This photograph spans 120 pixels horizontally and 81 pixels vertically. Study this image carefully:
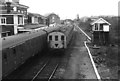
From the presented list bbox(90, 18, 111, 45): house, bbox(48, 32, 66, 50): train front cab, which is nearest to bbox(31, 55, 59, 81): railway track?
bbox(48, 32, 66, 50): train front cab

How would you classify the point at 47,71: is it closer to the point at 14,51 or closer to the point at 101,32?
the point at 14,51

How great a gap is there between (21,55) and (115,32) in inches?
958

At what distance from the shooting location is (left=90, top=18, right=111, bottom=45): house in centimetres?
3094

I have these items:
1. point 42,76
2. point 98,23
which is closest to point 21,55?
point 42,76

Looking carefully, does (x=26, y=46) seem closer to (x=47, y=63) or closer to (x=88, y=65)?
(x=47, y=63)

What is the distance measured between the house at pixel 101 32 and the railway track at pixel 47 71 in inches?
503

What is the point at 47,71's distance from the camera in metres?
16.4

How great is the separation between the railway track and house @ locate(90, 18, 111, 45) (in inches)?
503

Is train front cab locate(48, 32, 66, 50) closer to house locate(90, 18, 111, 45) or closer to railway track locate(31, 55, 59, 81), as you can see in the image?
railway track locate(31, 55, 59, 81)

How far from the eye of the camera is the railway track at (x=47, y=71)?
47.6 feet

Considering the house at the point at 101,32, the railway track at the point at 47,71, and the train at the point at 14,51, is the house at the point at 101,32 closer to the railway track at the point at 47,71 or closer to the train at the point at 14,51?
the railway track at the point at 47,71

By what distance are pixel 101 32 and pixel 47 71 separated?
17143 mm

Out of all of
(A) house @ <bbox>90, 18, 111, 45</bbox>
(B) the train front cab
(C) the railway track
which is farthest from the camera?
(A) house @ <bbox>90, 18, 111, 45</bbox>

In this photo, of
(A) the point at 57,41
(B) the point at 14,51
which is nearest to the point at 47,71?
(B) the point at 14,51
